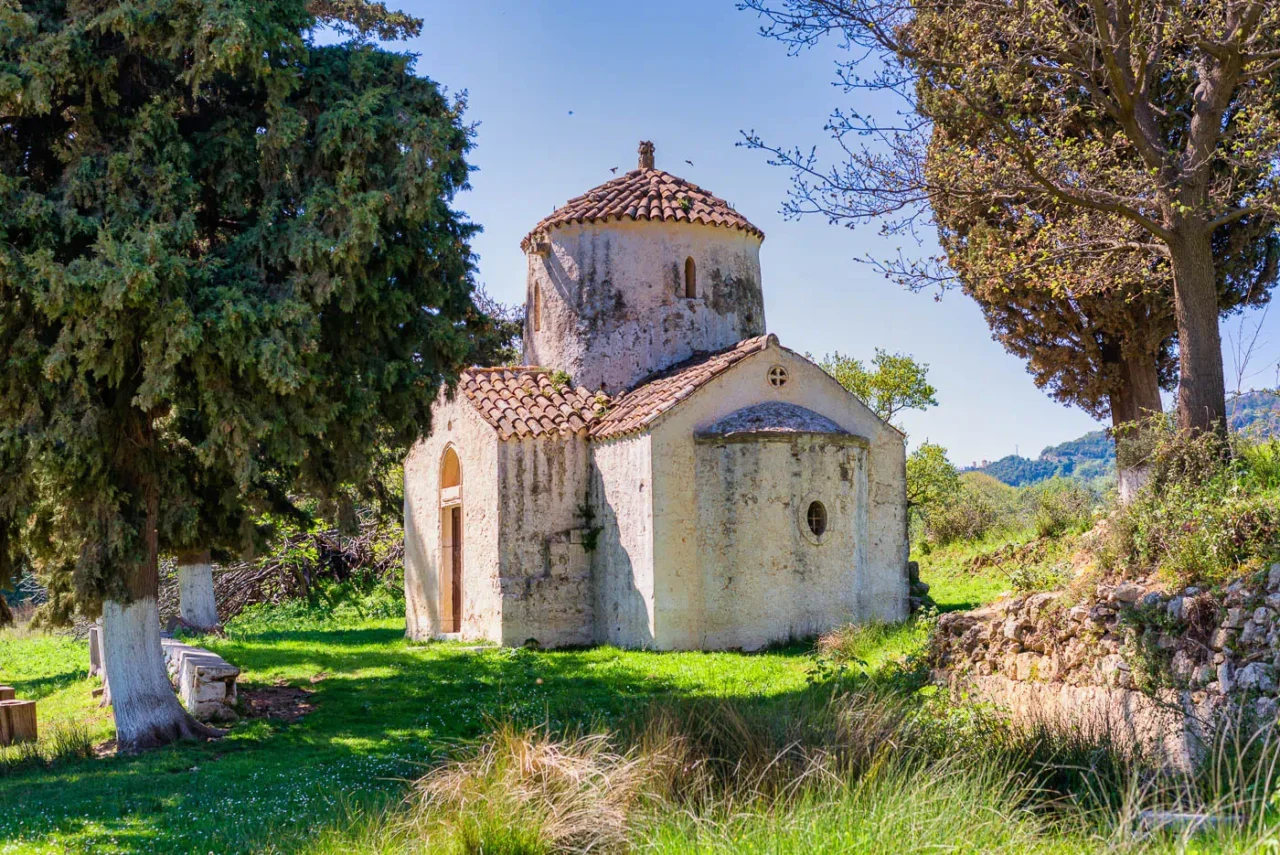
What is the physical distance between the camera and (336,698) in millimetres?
13070

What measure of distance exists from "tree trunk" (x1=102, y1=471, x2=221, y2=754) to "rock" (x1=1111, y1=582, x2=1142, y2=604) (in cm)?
915

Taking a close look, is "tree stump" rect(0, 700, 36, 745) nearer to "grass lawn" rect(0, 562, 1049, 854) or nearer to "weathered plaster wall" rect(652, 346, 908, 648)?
"grass lawn" rect(0, 562, 1049, 854)

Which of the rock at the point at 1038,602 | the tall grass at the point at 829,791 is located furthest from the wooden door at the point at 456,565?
the rock at the point at 1038,602

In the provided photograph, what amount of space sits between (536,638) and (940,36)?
Result: 34.1ft

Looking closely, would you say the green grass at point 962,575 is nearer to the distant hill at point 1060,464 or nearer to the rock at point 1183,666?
the rock at point 1183,666

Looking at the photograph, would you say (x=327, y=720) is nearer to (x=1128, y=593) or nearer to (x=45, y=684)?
(x=45, y=684)

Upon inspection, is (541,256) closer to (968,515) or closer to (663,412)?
(663,412)

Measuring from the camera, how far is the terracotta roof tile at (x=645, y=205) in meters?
18.4

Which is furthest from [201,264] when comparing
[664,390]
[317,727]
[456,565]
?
[456,565]

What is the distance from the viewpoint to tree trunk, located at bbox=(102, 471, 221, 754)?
10.7 meters

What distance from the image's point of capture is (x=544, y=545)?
55.6 ft

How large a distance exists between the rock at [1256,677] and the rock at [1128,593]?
123cm

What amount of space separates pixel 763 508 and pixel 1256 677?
26.8 feet

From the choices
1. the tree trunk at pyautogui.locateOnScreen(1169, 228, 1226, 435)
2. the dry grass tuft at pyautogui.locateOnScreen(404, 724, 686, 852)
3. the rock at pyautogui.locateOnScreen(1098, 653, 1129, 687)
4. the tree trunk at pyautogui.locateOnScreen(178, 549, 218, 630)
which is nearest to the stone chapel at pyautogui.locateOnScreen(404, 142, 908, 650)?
the tree trunk at pyautogui.locateOnScreen(178, 549, 218, 630)
